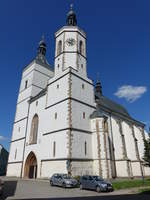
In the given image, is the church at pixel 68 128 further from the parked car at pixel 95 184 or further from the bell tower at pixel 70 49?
the parked car at pixel 95 184

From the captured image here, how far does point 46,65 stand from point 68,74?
1504cm

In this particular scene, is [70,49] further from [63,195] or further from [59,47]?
[63,195]

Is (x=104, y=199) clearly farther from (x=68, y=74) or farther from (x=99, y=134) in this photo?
(x=68, y=74)

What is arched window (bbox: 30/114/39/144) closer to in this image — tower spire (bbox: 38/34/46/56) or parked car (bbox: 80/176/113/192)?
parked car (bbox: 80/176/113/192)

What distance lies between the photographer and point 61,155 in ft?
64.3

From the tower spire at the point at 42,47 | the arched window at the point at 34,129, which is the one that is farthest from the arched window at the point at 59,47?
the tower spire at the point at 42,47

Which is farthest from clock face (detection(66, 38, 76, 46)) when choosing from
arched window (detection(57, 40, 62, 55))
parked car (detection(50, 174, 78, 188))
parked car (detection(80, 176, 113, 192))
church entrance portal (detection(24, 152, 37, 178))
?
parked car (detection(80, 176, 113, 192))

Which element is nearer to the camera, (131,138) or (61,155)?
(61,155)

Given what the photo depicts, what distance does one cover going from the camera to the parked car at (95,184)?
1328cm

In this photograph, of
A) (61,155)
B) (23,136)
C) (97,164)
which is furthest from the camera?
(23,136)

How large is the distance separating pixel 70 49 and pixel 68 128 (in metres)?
13.2

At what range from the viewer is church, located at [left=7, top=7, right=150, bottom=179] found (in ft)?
67.2

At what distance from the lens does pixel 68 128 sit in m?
20.0

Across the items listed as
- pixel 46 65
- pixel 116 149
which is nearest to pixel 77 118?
pixel 116 149
